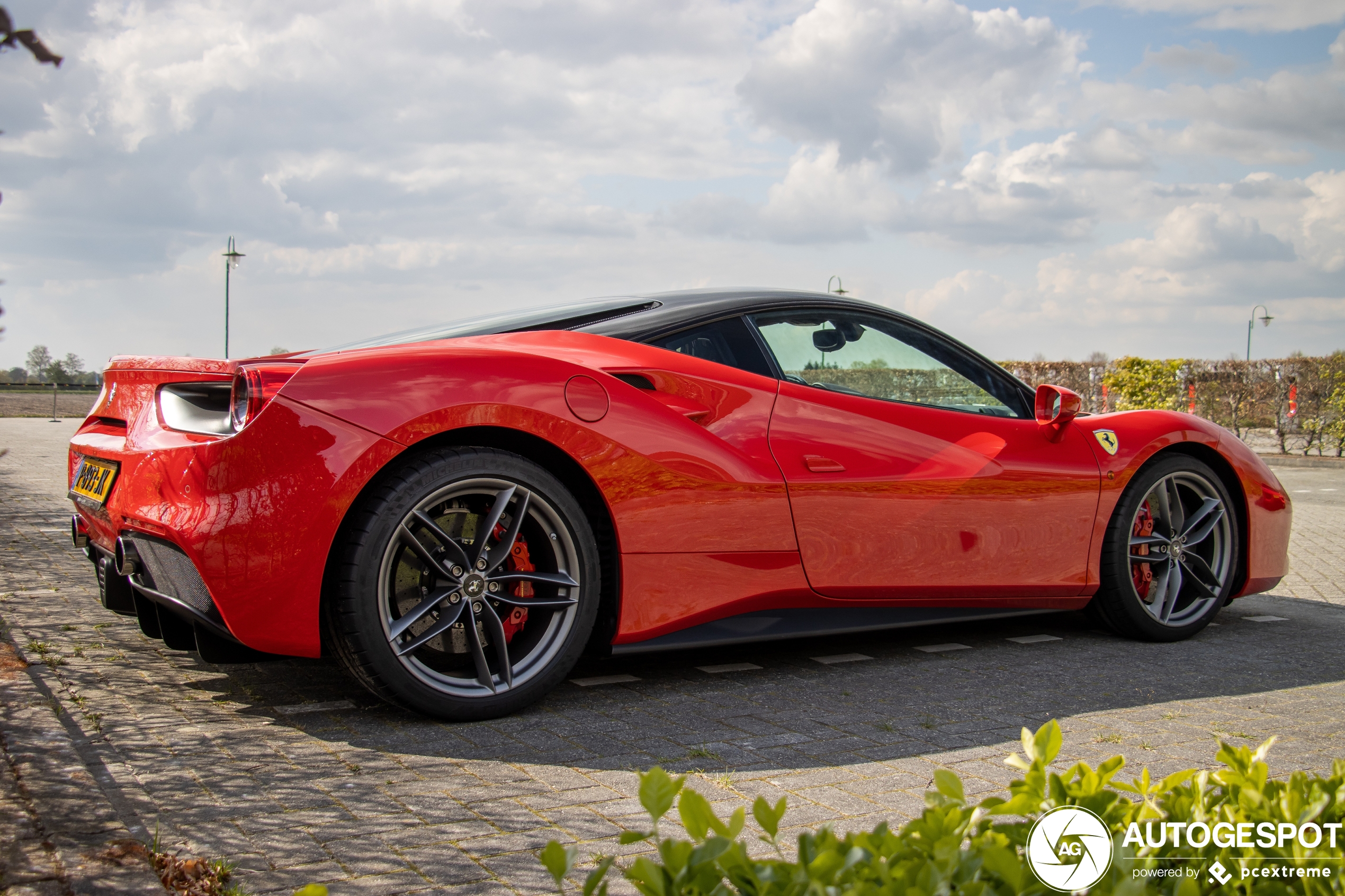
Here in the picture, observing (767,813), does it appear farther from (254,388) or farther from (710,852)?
(254,388)

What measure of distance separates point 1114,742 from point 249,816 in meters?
2.40

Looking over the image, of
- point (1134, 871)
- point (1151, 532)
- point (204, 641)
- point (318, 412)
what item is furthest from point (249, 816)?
point (1151, 532)

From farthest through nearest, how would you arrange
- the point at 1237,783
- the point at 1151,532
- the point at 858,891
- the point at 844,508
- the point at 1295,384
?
the point at 1295,384 → the point at 1151,532 → the point at 844,508 → the point at 1237,783 → the point at 858,891

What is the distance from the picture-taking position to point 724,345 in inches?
152

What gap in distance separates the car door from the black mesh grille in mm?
1864

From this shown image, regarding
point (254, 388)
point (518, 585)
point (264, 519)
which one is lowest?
point (518, 585)

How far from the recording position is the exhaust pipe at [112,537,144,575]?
3.28 meters

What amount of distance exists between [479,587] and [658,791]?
2019 millimetres

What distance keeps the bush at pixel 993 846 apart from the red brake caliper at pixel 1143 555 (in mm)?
3283

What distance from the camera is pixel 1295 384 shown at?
19234mm

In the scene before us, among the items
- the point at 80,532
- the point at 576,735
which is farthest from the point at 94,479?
the point at 576,735

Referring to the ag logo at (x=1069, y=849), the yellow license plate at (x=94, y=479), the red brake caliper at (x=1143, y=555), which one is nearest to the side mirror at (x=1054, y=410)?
the red brake caliper at (x=1143, y=555)

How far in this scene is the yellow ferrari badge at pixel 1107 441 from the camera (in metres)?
4.59

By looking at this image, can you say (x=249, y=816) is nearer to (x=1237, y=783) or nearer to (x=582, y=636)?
(x=582, y=636)
